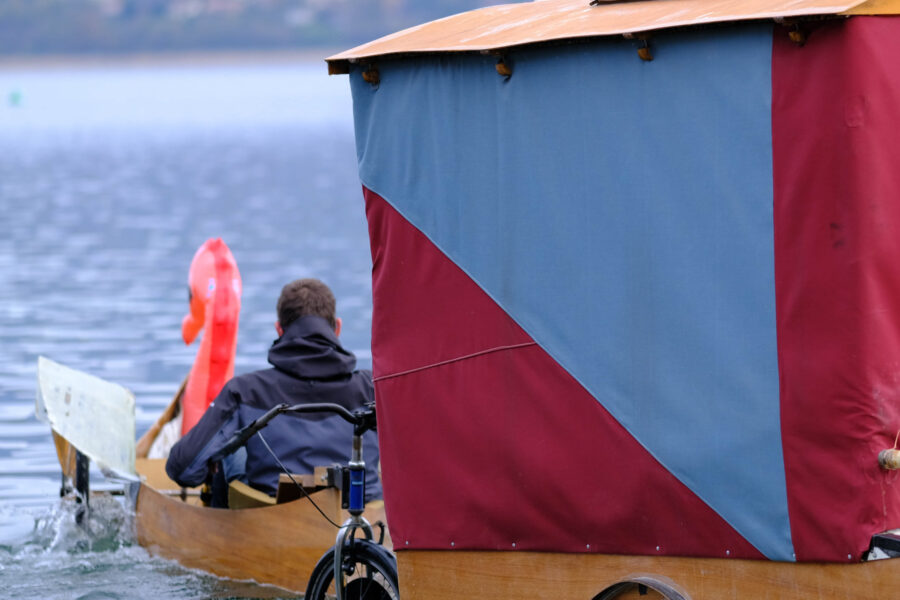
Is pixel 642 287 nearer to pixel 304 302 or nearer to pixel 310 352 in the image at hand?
pixel 304 302

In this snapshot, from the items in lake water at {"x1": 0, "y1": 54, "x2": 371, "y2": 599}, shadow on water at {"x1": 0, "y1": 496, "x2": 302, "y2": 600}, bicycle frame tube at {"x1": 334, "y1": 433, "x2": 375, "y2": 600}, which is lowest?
lake water at {"x1": 0, "y1": 54, "x2": 371, "y2": 599}

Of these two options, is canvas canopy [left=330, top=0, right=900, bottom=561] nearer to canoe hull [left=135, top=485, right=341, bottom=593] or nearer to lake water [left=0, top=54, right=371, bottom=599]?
canoe hull [left=135, top=485, right=341, bottom=593]

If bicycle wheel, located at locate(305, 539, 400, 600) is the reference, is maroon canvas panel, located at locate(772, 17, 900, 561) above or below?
above

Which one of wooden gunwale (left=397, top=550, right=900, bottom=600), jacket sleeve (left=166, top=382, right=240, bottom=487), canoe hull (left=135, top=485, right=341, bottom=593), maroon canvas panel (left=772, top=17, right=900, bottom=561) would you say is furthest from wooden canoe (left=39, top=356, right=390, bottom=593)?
maroon canvas panel (left=772, top=17, right=900, bottom=561)

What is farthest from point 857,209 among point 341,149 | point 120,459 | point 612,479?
point 341,149

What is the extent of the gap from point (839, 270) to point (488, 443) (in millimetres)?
1472

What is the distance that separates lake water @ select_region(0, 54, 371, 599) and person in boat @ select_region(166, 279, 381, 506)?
33.4 inches

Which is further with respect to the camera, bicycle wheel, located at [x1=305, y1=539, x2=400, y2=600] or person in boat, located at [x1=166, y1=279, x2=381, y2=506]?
person in boat, located at [x1=166, y1=279, x2=381, y2=506]

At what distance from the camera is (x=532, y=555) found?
537 centimetres

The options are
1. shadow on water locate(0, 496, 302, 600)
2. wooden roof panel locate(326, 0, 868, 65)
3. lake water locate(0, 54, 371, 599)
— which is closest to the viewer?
wooden roof panel locate(326, 0, 868, 65)

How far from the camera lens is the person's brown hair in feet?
25.6

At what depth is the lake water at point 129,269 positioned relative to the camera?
975cm

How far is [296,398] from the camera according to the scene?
Answer: 791 centimetres

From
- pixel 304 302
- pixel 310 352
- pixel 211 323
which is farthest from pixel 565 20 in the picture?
pixel 211 323
